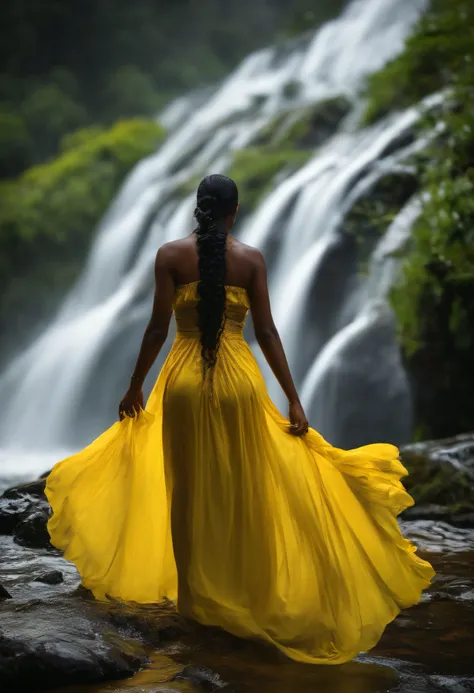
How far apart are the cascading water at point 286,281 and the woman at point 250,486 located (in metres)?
4.99

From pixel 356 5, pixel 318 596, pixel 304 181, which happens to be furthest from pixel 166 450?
pixel 356 5

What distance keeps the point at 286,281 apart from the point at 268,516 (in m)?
7.05

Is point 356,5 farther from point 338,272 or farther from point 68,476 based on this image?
point 68,476

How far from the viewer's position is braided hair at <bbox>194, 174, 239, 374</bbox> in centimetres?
320

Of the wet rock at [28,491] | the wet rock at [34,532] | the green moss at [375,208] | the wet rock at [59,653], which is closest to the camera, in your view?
the wet rock at [59,653]

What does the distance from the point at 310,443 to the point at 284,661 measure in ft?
2.76

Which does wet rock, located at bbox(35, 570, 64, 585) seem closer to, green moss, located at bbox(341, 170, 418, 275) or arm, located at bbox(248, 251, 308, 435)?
arm, located at bbox(248, 251, 308, 435)

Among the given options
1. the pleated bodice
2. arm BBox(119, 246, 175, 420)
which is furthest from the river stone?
the pleated bodice

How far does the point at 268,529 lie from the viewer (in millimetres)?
3230

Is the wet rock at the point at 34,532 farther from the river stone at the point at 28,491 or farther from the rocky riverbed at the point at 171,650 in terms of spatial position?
the rocky riverbed at the point at 171,650

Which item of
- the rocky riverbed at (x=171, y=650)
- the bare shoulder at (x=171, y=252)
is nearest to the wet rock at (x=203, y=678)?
the rocky riverbed at (x=171, y=650)

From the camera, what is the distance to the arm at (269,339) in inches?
130

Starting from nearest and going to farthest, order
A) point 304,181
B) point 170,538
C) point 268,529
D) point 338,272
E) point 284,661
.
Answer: point 284,661
point 268,529
point 170,538
point 338,272
point 304,181

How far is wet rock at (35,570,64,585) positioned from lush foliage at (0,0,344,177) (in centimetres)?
1884
